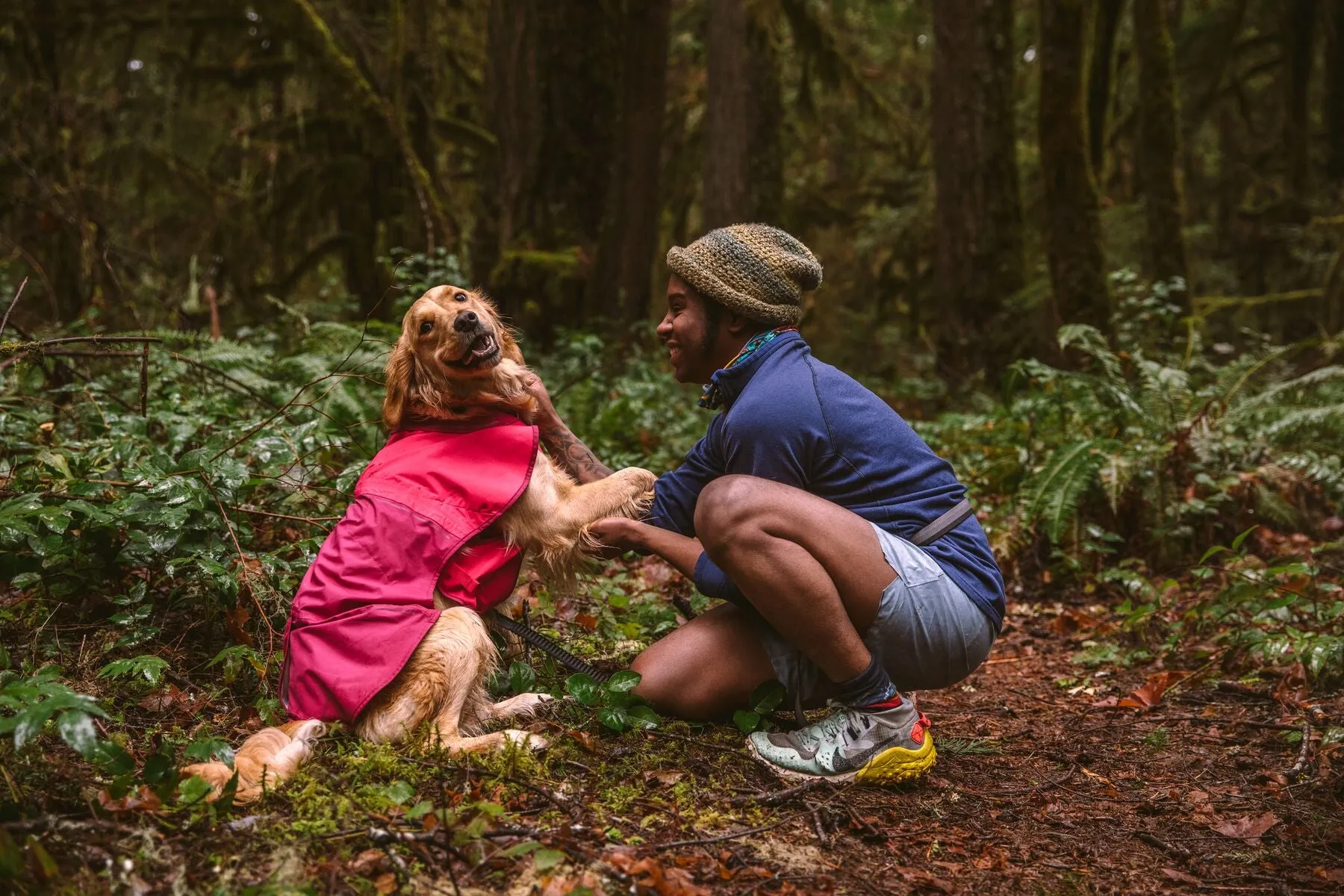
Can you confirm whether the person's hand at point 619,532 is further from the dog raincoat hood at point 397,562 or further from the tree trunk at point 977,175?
the tree trunk at point 977,175

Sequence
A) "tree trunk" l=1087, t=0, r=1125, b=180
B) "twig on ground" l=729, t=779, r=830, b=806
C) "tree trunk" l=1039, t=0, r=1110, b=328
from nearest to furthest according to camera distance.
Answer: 1. "twig on ground" l=729, t=779, r=830, b=806
2. "tree trunk" l=1039, t=0, r=1110, b=328
3. "tree trunk" l=1087, t=0, r=1125, b=180

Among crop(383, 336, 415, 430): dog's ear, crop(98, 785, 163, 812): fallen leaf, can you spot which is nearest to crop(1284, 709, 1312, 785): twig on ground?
crop(383, 336, 415, 430): dog's ear

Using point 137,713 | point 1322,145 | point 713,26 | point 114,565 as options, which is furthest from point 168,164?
point 1322,145

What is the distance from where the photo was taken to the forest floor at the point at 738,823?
2.38 meters

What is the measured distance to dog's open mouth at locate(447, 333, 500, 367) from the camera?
12.0ft

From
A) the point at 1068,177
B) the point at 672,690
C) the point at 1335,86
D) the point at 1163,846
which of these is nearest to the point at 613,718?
the point at 672,690

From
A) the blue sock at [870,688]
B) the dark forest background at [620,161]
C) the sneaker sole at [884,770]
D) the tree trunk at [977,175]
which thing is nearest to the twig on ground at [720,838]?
the sneaker sole at [884,770]

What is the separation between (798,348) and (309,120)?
928 cm

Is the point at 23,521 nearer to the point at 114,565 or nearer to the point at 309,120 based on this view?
the point at 114,565

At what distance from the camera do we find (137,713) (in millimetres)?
3359

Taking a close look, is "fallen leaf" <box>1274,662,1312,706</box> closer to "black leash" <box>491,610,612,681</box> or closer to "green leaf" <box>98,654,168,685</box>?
"black leash" <box>491,610,612,681</box>

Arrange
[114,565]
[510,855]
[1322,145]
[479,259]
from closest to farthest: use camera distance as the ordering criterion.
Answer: [510,855] → [114,565] → [479,259] → [1322,145]

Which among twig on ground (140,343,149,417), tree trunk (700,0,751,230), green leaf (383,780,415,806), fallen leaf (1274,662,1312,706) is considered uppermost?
tree trunk (700,0,751,230)

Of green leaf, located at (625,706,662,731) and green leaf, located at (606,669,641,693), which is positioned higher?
green leaf, located at (606,669,641,693)
